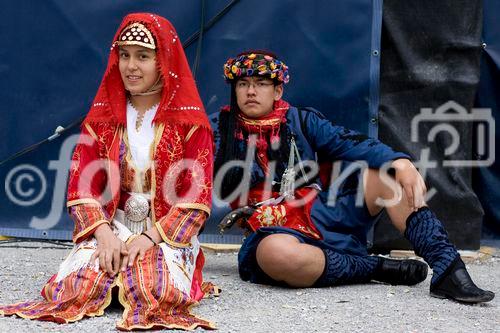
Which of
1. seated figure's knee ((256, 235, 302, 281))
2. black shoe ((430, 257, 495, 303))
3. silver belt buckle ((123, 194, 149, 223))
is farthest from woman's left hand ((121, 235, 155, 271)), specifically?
black shoe ((430, 257, 495, 303))

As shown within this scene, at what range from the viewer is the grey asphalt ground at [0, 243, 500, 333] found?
11.4 feet

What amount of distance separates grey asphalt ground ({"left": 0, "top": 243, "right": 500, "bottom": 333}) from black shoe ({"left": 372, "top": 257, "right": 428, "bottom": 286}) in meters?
0.05

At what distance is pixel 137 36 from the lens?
3.72 m

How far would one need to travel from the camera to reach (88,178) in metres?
3.81

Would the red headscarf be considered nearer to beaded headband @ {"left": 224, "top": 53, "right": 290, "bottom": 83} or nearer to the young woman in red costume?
the young woman in red costume

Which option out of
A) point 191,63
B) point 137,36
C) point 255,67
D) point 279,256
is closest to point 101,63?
point 191,63

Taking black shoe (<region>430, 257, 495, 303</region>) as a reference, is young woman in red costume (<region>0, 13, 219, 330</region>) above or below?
above

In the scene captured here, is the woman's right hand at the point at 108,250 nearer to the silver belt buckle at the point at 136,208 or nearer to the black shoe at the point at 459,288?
the silver belt buckle at the point at 136,208

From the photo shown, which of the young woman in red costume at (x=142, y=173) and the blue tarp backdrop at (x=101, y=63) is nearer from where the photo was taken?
the young woman in red costume at (x=142, y=173)

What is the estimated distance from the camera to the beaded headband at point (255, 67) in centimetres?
425

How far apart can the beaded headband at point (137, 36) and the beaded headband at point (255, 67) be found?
628 millimetres

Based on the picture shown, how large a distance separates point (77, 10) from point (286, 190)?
177 cm

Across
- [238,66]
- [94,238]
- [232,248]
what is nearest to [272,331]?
[94,238]

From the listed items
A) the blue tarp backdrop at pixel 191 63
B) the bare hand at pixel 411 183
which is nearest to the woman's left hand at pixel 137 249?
the bare hand at pixel 411 183
